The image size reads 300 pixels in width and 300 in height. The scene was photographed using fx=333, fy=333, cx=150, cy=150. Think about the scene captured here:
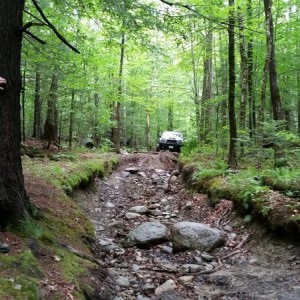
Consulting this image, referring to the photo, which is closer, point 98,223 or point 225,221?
point 225,221

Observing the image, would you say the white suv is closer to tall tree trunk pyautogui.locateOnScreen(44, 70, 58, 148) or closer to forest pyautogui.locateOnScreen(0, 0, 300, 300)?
tall tree trunk pyautogui.locateOnScreen(44, 70, 58, 148)

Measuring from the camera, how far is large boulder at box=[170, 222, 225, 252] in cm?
606

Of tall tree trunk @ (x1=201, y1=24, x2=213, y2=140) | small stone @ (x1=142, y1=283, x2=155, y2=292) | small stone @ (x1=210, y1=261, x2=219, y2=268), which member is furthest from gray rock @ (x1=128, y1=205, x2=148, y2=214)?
tall tree trunk @ (x1=201, y1=24, x2=213, y2=140)

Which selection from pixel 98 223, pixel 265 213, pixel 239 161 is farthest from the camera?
pixel 239 161

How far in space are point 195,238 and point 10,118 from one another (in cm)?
379

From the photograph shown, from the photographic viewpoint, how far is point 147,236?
644 cm

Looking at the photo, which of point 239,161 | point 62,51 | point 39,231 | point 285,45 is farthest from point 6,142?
point 285,45

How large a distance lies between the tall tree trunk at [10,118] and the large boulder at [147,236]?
2.39 metres

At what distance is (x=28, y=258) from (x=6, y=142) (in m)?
1.58

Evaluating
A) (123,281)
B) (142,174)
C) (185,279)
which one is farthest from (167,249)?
(142,174)

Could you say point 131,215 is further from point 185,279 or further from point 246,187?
point 185,279

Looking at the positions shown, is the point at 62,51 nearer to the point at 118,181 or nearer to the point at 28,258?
the point at 118,181

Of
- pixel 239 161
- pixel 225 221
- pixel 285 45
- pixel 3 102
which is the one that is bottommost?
pixel 225 221

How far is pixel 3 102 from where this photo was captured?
14.5ft
